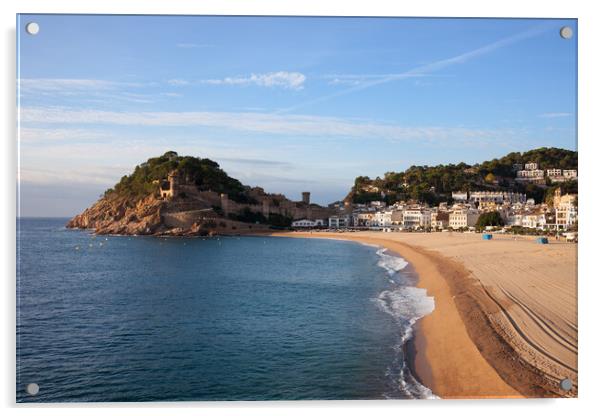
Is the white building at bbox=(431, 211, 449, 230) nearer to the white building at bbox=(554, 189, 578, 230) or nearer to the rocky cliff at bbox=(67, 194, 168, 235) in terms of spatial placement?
the rocky cliff at bbox=(67, 194, 168, 235)

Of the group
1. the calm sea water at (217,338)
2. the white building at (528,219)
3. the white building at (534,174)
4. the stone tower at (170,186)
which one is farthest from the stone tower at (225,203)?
the calm sea water at (217,338)

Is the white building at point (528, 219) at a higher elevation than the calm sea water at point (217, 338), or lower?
higher

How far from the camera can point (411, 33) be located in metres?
4.25

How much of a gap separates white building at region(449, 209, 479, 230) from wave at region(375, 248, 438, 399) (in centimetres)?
2167

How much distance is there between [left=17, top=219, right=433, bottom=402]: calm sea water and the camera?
4.23m

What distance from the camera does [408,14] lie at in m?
4.07

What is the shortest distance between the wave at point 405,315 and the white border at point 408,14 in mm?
361

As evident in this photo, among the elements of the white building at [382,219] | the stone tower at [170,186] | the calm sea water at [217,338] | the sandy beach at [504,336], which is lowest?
the calm sea water at [217,338]

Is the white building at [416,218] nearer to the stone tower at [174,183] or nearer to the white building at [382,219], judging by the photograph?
the white building at [382,219]

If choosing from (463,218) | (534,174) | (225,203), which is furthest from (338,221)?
(534,174)

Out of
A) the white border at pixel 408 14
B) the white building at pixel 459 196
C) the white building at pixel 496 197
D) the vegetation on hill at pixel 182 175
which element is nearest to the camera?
the white border at pixel 408 14

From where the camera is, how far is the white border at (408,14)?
3740mm

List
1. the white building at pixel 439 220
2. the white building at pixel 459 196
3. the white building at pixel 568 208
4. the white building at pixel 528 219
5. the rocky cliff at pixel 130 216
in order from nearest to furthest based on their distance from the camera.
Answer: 1. the white building at pixel 568 208
2. the white building at pixel 528 219
3. the rocky cliff at pixel 130 216
4. the white building at pixel 439 220
5. the white building at pixel 459 196

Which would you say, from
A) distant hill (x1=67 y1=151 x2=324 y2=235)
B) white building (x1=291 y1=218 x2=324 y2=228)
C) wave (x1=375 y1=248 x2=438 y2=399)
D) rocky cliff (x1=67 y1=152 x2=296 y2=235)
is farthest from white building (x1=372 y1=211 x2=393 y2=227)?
wave (x1=375 y1=248 x2=438 y2=399)
